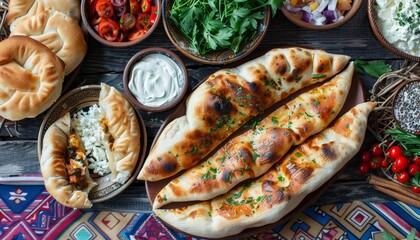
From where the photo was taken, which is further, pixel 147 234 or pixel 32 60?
pixel 147 234

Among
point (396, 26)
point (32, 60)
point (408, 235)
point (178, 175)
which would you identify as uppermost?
point (396, 26)

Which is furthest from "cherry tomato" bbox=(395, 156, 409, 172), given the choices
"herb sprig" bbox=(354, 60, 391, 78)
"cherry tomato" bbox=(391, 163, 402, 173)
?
"herb sprig" bbox=(354, 60, 391, 78)

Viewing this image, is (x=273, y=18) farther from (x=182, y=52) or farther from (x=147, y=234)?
(x=147, y=234)

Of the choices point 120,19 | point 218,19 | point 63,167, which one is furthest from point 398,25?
point 63,167

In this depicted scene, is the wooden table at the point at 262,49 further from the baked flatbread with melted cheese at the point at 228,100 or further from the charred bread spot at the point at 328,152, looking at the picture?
the charred bread spot at the point at 328,152

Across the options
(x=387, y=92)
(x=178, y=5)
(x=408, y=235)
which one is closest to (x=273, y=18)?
(x=178, y=5)

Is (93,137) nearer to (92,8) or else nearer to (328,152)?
(92,8)

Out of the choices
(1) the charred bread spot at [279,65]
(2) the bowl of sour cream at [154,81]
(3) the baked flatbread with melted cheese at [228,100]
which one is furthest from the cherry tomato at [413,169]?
(2) the bowl of sour cream at [154,81]
